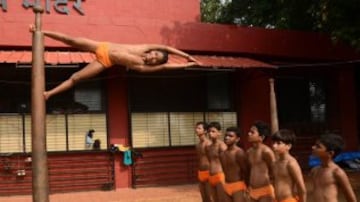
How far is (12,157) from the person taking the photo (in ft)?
37.8

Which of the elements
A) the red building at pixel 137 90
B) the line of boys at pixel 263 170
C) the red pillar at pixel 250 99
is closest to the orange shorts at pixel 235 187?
the line of boys at pixel 263 170

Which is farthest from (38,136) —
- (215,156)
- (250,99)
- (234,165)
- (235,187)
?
(250,99)

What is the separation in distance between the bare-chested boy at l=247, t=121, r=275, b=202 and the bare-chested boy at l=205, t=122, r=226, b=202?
161cm

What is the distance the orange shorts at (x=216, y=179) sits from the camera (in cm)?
836

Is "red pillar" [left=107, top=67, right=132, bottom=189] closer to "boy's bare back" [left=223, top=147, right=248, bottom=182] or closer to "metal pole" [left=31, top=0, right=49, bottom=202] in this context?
"boy's bare back" [left=223, top=147, right=248, bottom=182]

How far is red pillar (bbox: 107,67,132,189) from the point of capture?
39.4 feet

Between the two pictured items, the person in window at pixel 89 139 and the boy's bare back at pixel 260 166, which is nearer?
the boy's bare back at pixel 260 166

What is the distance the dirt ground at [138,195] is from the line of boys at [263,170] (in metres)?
1.57

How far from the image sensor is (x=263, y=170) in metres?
6.52

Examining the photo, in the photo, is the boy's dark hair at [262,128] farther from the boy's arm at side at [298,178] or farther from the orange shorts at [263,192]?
the boy's arm at side at [298,178]

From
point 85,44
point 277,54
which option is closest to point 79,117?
point 277,54

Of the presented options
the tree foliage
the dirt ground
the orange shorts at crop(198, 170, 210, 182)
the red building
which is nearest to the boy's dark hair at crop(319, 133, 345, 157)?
the orange shorts at crop(198, 170, 210, 182)

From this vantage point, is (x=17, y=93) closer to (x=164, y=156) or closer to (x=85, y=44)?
(x=164, y=156)

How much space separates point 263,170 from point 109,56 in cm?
252
